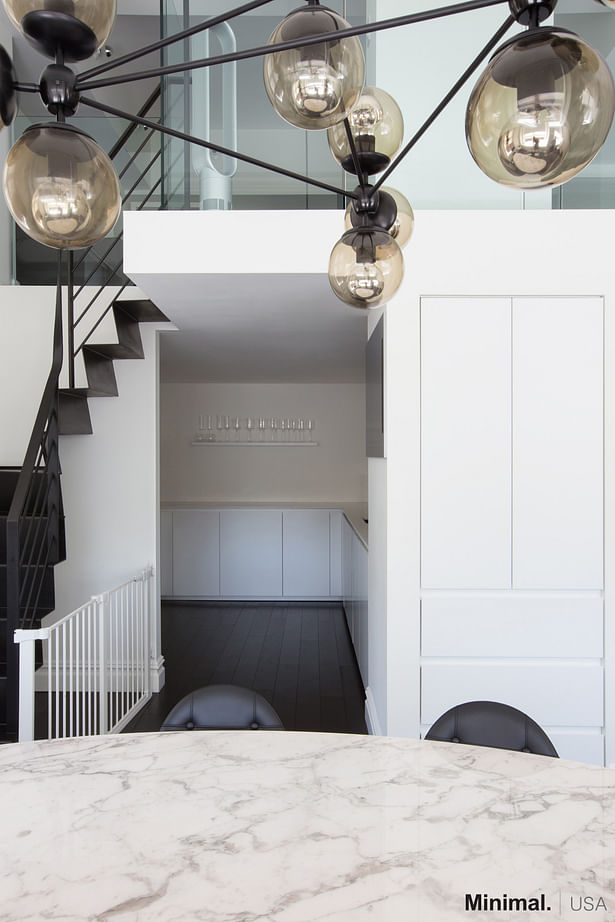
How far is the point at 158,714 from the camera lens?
168 inches

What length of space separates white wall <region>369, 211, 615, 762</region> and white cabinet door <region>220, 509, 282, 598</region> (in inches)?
166

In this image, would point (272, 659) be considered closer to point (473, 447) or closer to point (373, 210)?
point (473, 447)

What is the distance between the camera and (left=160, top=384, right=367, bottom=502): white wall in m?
8.36

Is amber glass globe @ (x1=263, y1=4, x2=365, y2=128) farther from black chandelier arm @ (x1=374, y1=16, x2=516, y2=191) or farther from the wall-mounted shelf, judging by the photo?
the wall-mounted shelf

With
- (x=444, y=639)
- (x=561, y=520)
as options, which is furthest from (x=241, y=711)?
(x=561, y=520)

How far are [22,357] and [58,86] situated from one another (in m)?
4.12

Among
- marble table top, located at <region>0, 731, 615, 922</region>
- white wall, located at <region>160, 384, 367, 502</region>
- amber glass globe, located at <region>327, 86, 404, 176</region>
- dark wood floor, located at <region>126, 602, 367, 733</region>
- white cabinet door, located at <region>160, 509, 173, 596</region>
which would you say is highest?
amber glass globe, located at <region>327, 86, 404, 176</region>

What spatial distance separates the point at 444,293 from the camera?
3.22 meters

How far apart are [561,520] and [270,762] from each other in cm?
205

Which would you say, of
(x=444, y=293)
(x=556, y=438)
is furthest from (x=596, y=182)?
(x=556, y=438)

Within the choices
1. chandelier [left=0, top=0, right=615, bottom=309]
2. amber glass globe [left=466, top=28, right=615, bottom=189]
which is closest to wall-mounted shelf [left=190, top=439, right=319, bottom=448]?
chandelier [left=0, top=0, right=615, bottom=309]

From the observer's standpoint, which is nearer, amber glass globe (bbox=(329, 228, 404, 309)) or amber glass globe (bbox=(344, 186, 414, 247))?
amber glass globe (bbox=(329, 228, 404, 309))

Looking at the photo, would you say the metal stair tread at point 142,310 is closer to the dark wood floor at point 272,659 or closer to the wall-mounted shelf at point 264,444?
the dark wood floor at point 272,659

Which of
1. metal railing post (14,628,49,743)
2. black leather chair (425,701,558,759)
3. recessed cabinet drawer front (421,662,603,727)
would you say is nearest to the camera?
black leather chair (425,701,558,759)
